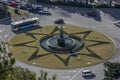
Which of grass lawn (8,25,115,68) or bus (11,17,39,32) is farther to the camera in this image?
bus (11,17,39,32)

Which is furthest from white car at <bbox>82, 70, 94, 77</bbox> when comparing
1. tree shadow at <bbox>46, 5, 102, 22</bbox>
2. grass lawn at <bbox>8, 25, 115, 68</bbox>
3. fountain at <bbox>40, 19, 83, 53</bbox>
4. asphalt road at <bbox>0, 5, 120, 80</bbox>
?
tree shadow at <bbox>46, 5, 102, 22</bbox>

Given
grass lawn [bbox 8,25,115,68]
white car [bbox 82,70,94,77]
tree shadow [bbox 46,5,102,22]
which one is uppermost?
tree shadow [bbox 46,5,102,22]

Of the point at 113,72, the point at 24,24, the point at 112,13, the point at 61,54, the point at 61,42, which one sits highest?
the point at 112,13

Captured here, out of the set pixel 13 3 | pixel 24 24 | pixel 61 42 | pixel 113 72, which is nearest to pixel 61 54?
pixel 61 42

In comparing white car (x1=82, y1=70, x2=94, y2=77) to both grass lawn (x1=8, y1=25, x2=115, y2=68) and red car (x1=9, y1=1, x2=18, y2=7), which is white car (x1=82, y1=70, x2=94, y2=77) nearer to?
grass lawn (x1=8, y1=25, x2=115, y2=68)

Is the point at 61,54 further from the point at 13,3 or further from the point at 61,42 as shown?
the point at 13,3

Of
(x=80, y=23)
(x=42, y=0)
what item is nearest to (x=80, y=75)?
(x=80, y=23)
